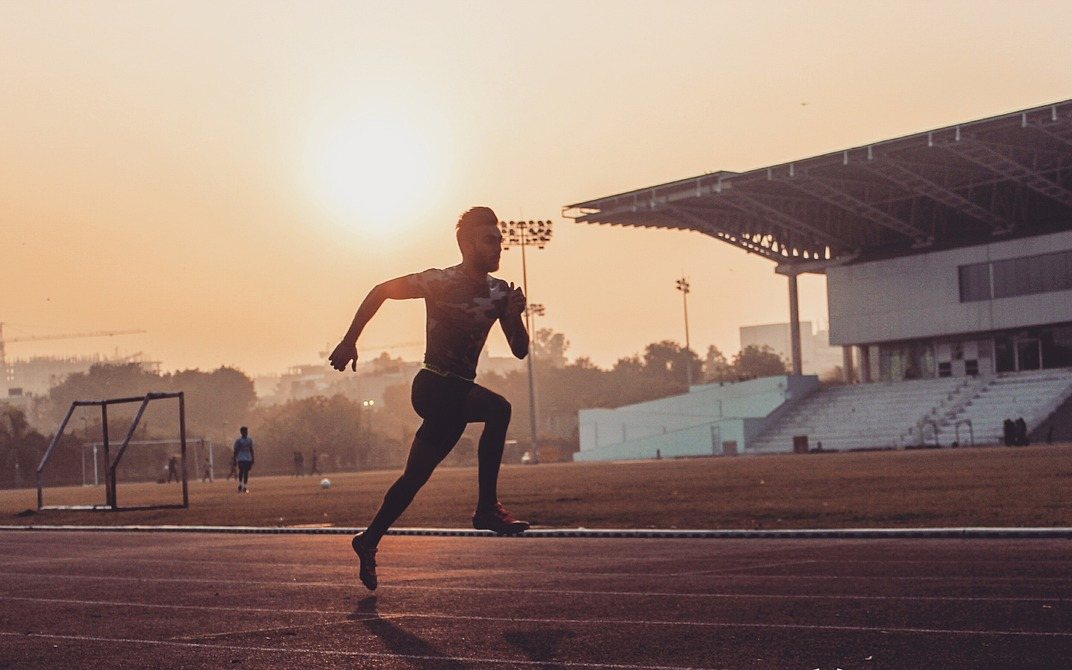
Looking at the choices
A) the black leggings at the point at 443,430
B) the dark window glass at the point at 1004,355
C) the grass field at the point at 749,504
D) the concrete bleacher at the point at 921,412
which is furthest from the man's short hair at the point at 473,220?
the dark window glass at the point at 1004,355

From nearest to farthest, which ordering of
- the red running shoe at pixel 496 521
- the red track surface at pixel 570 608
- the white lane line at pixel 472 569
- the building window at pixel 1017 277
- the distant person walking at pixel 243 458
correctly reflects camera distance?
the red track surface at pixel 570 608 → the red running shoe at pixel 496 521 → the white lane line at pixel 472 569 → the distant person walking at pixel 243 458 → the building window at pixel 1017 277

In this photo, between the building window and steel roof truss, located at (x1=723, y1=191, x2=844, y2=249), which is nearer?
the building window

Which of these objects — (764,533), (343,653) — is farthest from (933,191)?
(343,653)

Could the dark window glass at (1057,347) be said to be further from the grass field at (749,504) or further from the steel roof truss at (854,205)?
the grass field at (749,504)

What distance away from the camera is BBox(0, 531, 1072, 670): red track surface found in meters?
6.51

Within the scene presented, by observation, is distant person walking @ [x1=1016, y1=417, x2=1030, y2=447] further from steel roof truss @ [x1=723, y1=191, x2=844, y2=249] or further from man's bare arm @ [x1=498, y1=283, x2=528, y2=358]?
man's bare arm @ [x1=498, y1=283, x2=528, y2=358]

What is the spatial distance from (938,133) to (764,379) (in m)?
27.6

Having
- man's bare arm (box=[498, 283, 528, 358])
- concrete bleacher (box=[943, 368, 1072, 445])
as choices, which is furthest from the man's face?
concrete bleacher (box=[943, 368, 1072, 445])

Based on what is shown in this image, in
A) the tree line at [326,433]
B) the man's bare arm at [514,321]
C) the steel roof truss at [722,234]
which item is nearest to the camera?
the man's bare arm at [514,321]

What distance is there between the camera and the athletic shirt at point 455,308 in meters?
8.85

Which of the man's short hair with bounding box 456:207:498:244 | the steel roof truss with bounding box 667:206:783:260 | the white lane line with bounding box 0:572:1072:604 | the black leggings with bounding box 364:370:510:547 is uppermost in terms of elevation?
the steel roof truss with bounding box 667:206:783:260

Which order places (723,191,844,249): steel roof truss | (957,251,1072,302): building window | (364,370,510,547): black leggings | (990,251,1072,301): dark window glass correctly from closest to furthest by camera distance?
1. (364,370,510,547): black leggings
2. (990,251,1072,301): dark window glass
3. (957,251,1072,302): building window
4. (723,191,844,249): steel roof truss

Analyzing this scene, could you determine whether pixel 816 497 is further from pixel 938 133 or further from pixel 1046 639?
pixel 938 133

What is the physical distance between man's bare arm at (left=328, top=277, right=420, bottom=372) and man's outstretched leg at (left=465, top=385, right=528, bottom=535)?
79cm
